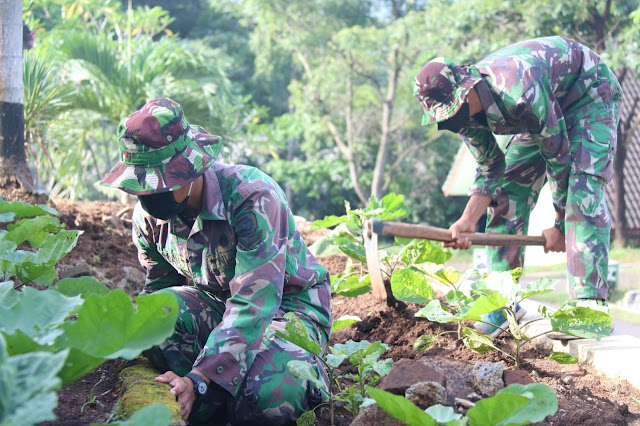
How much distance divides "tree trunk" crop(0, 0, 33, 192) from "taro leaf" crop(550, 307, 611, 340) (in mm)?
3232

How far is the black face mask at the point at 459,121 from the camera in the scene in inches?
125

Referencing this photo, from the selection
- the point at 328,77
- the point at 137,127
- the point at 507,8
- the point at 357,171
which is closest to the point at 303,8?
the point at 328,77

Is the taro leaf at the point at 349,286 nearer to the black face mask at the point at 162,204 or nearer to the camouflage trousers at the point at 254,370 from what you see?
the camouflage trousers at the point at 254,370

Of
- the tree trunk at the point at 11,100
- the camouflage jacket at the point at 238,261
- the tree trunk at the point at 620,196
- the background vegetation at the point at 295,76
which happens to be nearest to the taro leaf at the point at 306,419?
the camouflage jacket at the point at 238,261

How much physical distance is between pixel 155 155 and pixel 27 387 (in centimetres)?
115

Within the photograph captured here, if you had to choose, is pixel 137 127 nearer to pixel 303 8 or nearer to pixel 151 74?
pixel 151 74

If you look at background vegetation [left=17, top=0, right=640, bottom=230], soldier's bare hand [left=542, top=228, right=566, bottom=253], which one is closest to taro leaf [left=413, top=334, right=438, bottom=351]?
soldier's bare hand [left=542, top=228, right=566, bottom=253]

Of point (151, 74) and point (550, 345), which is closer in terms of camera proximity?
point (550, 345)

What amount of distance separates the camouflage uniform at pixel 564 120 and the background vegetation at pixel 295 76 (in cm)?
393

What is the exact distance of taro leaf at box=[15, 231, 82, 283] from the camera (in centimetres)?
211

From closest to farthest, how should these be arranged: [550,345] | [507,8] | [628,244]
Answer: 1. [550,345]
2. [507,8]
3. [628,244]

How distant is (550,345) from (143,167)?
2262 millimetres

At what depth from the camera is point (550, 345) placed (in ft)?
10.8

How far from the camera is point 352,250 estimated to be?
3.75 m
